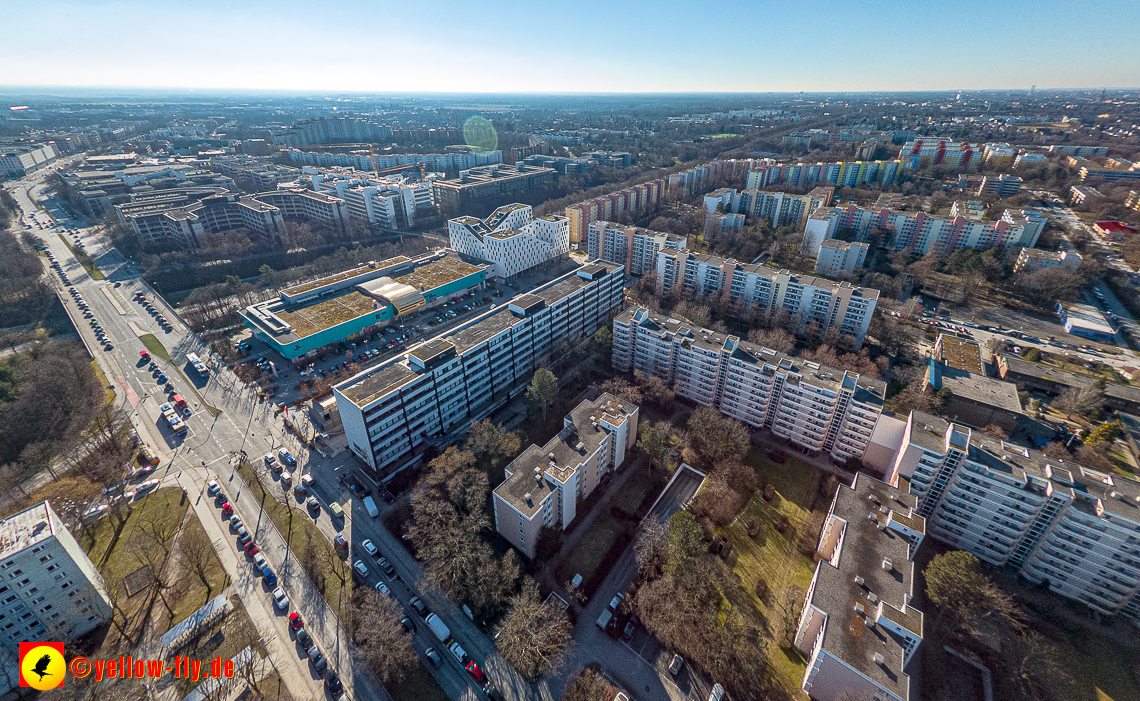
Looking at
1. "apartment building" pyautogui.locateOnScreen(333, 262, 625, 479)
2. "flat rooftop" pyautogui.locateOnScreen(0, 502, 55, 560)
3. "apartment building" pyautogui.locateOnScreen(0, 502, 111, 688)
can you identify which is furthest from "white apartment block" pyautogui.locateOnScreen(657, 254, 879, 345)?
"flat rooftop" pyautogui.locateOnScreen(0, 502, 55, 560)

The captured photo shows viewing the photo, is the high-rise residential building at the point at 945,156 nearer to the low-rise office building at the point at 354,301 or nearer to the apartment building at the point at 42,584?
the low-rise office building at the point at 354,301

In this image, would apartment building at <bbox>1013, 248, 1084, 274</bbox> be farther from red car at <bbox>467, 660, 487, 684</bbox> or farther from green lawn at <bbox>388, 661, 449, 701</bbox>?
green lawn at <bbox>388, 661, 449, 701</bbox>

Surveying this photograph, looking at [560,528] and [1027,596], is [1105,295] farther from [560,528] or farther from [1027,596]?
[560,528]

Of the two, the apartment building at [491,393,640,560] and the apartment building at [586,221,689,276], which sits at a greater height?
the apartment building at [586,221,689,276]

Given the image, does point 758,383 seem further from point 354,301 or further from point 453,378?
point 354,301

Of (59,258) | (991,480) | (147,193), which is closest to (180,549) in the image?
(991,480)
